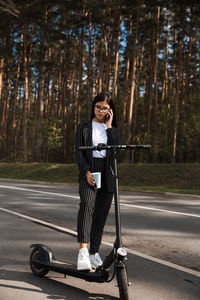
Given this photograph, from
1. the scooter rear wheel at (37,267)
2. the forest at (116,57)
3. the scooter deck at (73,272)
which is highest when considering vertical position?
the forest at (116,57)

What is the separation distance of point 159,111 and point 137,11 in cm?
967

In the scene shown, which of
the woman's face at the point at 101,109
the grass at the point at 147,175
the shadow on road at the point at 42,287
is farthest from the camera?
the grass at the point at 147,175

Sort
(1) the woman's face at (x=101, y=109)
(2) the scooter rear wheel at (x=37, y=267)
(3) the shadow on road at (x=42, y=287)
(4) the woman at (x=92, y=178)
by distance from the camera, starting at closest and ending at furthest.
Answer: (3) the shadow on road at (x=42, y=287) → (4) the woman at (x=92, y=178) → (1) the woman's face at (x=101, y=109) → (2) the scooter rear wheel at (x=37, y=267)

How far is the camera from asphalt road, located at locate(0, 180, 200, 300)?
12.6ft

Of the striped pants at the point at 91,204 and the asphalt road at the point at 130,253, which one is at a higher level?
the striped pants at the point at 91,204

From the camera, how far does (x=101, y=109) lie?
412 centimetres

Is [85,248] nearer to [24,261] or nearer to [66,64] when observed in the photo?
[24,261]

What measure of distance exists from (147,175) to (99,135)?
64.9 feet

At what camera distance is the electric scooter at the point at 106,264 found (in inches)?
133

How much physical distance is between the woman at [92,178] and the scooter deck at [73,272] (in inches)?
2.7

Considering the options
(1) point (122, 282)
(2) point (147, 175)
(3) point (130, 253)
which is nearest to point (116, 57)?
(2) point (147, 175)

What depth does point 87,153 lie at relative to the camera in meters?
3.98

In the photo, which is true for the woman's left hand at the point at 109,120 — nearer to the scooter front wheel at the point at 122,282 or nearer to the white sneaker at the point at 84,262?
the white sneaker at the point at 84,262

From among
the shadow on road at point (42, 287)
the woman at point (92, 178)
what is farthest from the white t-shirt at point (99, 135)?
the shadow on road at point (42, 287)
